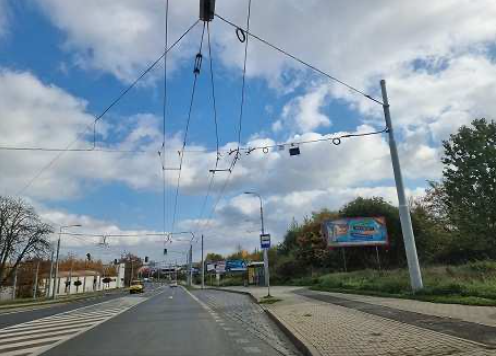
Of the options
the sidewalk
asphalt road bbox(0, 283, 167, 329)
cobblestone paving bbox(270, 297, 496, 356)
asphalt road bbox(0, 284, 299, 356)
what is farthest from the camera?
asphalt road bbox(0, 283, 167, 329)

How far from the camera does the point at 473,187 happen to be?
45.6 m

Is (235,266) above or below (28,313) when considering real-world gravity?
above

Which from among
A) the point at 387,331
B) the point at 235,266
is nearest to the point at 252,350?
the point at 387,331

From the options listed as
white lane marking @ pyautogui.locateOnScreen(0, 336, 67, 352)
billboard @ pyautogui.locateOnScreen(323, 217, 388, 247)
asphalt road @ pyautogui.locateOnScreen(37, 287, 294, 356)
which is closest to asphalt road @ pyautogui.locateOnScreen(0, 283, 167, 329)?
white lane marking @ pyautogui.locateOnScreen(0, 336, 67, 352)

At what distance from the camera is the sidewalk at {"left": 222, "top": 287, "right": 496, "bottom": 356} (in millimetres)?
7648

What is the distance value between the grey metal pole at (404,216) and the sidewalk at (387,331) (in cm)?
306

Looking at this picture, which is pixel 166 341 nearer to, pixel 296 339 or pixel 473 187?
pixel 296 339

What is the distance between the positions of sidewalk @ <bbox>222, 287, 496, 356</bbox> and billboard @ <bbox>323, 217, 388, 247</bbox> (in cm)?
2795

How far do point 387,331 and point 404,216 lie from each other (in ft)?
31.9

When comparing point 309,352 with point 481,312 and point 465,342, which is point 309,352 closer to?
point 465,342

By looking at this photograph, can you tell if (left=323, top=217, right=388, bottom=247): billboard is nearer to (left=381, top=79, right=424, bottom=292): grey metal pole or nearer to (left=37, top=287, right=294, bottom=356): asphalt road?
(left=381, top=79, right=424, bottom=292): grey metal pole

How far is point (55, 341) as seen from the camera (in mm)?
10578

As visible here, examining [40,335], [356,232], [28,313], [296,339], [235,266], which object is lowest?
[296,339]

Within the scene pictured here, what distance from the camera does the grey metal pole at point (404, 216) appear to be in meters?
18.0
